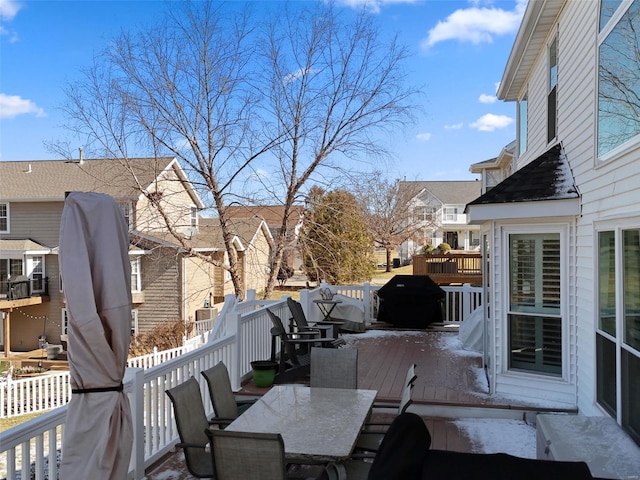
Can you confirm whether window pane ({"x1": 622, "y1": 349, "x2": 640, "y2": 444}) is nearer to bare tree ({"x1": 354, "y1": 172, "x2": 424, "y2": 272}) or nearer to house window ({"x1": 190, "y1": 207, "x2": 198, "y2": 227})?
house window ({"x1": 190, "y1": 207, "x2": 198, "y2": 227})

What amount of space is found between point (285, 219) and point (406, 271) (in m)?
19.5

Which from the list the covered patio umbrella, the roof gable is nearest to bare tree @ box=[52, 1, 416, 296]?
the roof gable

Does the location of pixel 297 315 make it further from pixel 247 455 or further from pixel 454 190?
pixel 454 190

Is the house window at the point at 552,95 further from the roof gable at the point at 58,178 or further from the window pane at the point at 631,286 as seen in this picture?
the roof gable at the point at 58,178

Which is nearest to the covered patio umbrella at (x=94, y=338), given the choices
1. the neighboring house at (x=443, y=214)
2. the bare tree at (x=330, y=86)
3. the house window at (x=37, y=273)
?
the bare tree at (x=330, y=86)

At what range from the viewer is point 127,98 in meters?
13.8

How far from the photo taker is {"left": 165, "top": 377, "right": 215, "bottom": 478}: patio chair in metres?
3.31

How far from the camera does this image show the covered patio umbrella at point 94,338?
265 centimetres

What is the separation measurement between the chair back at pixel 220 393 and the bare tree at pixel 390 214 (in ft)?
94.6

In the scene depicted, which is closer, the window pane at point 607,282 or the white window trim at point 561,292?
the window pane at point 607,282

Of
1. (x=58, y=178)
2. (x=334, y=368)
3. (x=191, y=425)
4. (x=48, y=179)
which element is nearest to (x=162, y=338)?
(x=58, y=178)

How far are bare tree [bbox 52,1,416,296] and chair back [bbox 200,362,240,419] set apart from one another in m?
10.8

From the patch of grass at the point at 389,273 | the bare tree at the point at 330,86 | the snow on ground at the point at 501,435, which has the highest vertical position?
the bare tree at the point at 330,86

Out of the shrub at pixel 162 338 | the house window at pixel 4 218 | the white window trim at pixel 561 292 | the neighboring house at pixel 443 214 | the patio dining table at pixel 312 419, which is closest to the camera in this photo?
the patio dining table at pixel 312 419
